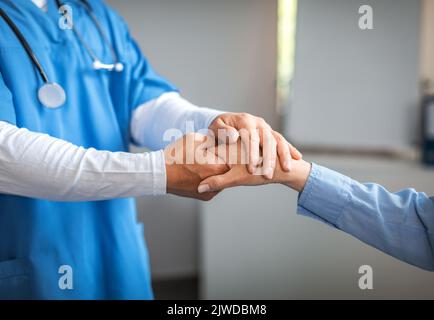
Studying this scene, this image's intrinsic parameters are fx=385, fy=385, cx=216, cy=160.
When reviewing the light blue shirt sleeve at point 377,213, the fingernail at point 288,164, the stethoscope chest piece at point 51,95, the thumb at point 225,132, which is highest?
the stethoscope chest piece at point 51,95

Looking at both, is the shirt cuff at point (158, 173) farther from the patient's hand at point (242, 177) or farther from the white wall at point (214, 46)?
Result: the white wall at point (214, 46)

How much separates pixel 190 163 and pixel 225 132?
0.23 ft

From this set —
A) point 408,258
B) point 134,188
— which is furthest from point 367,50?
point 134,188

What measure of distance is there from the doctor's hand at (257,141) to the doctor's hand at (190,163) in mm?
32

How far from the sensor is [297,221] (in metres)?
0.96

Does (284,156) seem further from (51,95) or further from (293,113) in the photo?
(293,113)

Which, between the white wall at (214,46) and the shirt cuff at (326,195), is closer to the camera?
the shirt cuff at (326,195)

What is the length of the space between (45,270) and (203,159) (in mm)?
297

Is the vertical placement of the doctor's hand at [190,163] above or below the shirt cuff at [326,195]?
above

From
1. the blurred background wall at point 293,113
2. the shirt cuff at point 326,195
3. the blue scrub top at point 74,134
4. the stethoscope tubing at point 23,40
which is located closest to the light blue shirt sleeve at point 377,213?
the shirt cuff at point 326,195

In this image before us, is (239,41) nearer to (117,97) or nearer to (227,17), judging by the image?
(227,17)

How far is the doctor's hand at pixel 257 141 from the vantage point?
53 centimetres

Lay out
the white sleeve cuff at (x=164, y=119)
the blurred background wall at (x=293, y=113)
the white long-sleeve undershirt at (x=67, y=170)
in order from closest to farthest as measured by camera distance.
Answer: the white long-sleeve undershirt at (x=67, y=170), the white sleeve cuff at (x=164, y=119), the blurred background wall at (x=293, y=113)

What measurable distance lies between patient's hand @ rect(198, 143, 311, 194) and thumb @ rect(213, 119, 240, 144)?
12 millimetres
